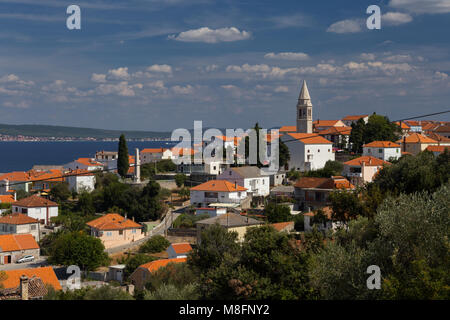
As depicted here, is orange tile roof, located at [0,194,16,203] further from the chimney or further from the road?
the chimney

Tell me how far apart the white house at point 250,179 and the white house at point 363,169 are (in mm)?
6749

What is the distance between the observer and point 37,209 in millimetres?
42094

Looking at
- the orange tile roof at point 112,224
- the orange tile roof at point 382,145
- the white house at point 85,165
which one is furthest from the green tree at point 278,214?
the white house at point 85,165

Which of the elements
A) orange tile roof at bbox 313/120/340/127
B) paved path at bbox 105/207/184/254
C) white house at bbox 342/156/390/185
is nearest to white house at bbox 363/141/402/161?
white house at bbox 342/156/390/185

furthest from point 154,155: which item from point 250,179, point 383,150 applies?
point 383,150

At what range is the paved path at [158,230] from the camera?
33375 millimetres

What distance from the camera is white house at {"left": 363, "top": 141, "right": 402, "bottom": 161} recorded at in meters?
48.5

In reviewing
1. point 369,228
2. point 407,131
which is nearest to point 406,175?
point 369,228

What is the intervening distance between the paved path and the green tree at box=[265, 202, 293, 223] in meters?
7.32

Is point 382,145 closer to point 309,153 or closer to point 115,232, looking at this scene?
point 309,153

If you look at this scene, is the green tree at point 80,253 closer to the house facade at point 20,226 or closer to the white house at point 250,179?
the house facade at point 20,226

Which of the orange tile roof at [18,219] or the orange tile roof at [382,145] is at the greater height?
the orange tile roof at [382,145]

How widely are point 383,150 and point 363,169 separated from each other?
8932 millimetres

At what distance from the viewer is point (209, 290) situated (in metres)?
14.1
